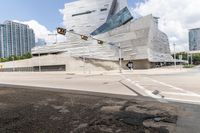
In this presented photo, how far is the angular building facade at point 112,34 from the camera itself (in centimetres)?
6675

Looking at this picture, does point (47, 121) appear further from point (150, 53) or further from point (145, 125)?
point (150, 53)

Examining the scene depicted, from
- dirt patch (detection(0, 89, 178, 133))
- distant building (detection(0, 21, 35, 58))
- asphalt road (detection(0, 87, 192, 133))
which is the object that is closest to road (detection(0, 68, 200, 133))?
asphalt road (detection(0, 87, 192, 133))

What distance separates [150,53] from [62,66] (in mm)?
28356

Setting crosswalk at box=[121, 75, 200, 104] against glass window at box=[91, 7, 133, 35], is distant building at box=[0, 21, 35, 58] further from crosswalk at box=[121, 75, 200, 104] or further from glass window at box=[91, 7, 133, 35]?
crosswalk at box=[121, 75, 200, 104]

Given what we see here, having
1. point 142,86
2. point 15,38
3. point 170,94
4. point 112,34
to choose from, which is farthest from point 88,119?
point 15,38

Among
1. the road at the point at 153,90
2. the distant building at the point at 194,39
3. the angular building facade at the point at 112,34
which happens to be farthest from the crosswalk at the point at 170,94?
the distant building at the point at 194,39

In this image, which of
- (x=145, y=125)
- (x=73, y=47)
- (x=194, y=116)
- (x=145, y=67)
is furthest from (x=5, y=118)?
(x=73, y=47)

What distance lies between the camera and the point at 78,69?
69.5 metres

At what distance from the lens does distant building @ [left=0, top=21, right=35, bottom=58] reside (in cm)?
13162

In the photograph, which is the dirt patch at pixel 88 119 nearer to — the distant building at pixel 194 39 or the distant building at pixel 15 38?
the distant building at pixel 15 38

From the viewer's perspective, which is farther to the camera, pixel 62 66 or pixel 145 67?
pixel 62 66

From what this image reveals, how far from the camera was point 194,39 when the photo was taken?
169 metres

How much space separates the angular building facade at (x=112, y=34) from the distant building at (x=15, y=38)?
48095mm

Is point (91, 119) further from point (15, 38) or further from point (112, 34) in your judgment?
point (15, 38)
